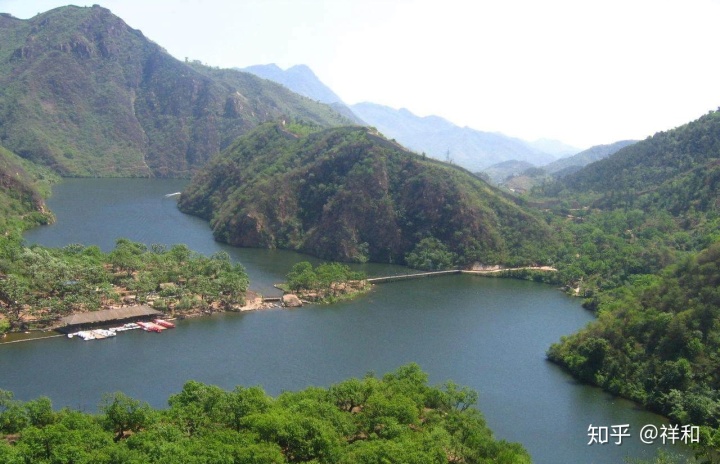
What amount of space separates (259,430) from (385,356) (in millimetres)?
26148

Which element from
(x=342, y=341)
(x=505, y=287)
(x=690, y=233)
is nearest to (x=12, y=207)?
(x=342, y=341)

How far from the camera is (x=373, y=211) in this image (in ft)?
380

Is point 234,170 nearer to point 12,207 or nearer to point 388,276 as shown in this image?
point 12,207

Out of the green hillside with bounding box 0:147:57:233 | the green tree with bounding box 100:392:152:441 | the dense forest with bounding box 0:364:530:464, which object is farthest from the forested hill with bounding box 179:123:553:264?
the green tree with bounding box 100:392:152:441

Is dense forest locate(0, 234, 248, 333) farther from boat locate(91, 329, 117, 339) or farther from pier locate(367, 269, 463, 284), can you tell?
pier locate(367, 269, 463, 284)

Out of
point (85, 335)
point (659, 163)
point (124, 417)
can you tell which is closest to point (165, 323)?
point (85, 335)

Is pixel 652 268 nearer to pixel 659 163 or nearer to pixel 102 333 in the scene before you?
pixel 659 163

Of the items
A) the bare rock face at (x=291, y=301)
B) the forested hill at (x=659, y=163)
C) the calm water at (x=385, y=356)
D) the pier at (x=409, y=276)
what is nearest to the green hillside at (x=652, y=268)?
the forested hill at (x=659, y=163)

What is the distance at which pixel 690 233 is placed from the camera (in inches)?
3947

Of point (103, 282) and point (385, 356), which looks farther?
point (103, 282)

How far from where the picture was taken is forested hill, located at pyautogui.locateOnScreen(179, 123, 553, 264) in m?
109

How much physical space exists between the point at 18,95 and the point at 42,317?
548ft

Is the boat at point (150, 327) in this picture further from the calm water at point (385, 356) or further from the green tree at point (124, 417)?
the green tree at point (124, 417)

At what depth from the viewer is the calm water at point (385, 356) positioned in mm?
48625
